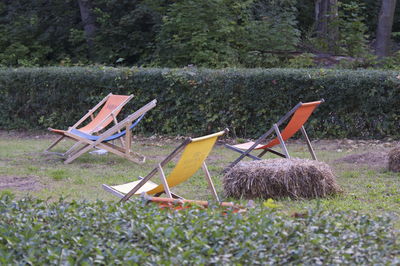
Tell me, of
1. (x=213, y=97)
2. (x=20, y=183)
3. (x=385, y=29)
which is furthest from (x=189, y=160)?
(x=385, y=29)

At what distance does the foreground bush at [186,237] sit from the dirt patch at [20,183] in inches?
117

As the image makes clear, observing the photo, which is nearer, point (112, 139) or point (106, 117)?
point (112, 139)

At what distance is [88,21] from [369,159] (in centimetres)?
1377

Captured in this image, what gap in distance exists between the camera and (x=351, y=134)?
10812mm

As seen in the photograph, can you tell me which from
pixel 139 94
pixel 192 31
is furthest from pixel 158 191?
pixel 192 31

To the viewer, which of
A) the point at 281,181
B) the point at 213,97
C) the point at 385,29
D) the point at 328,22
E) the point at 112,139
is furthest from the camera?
the point at 328,22

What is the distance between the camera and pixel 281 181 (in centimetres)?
654

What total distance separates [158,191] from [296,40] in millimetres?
11873

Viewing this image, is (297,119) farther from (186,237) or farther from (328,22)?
(328,22)

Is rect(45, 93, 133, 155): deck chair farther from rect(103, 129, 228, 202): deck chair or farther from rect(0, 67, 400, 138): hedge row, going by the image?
rect(103, 129, 228, 202): deck chair

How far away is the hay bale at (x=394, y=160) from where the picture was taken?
26.2 feet

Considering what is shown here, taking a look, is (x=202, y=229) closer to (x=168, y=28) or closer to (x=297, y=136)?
(x=297, y=136)

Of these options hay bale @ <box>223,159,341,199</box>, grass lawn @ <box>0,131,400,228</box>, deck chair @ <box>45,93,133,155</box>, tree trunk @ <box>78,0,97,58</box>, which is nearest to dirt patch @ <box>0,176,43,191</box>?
grass lawn @ <box>0,131,400,228</box>

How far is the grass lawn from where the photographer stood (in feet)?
21.5
